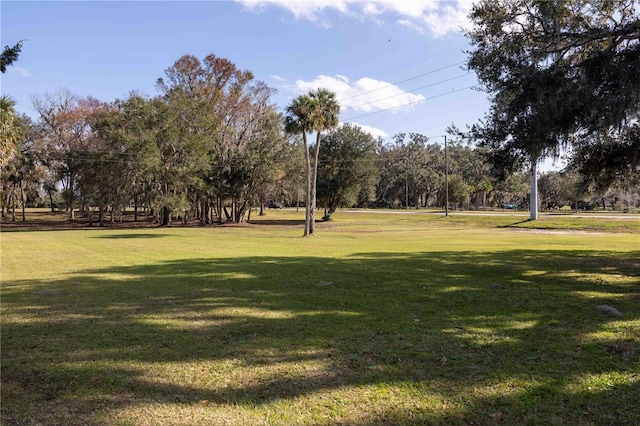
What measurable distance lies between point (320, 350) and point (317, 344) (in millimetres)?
249

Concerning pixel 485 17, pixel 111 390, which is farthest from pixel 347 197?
pixel 111 390

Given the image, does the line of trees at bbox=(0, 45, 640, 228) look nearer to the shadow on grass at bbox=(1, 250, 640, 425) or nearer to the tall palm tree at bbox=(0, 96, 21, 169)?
the tall palm tree at bbox=(0, 96, 21, 169)

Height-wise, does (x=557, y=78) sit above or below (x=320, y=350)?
above

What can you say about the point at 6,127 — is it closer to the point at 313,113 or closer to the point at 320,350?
the point at 320,350

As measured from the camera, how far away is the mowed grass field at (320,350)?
12.8 feet

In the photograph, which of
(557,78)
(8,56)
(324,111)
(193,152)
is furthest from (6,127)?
(193,152)

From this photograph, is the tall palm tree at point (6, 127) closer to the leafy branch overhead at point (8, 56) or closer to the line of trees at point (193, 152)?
the leafy branch overhead at point (8, 56)

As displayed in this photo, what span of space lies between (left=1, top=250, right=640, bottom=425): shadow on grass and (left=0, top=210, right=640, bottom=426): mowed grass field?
0.02 m

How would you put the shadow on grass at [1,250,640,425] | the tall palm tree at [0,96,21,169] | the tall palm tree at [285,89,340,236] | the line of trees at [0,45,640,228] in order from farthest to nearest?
the line of trees at [0,45,640,228] → the tall palm tree at [285,89,340,236] → the tall palm tree at [0,96,21,169] → the shadow on grass at [1,250,640,425]

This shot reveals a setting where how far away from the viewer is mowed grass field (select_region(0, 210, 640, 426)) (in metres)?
3.89

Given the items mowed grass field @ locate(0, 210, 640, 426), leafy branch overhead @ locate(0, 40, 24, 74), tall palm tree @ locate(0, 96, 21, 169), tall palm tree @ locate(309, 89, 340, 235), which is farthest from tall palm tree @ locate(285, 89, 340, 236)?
leafy branch overhead @ locate(0, 40, 24, 74)

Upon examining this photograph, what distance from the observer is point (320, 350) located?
18.0ft

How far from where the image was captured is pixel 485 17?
479 inches

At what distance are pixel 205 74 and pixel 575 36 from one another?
45587 mm
